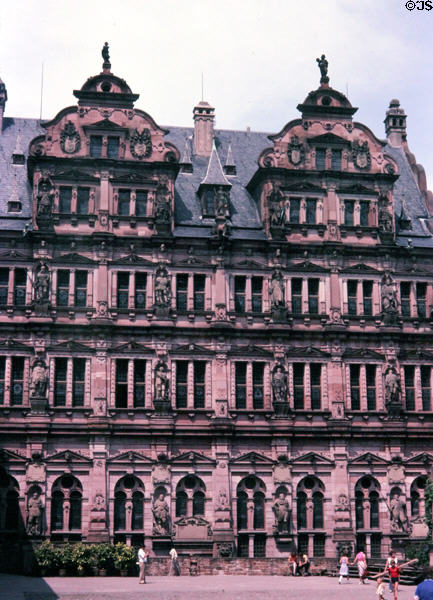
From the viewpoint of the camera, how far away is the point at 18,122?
62656 millimetres

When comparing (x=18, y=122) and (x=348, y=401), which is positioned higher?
(x=18, y=122)

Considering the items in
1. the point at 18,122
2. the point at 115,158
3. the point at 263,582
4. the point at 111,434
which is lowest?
the point at 263,582

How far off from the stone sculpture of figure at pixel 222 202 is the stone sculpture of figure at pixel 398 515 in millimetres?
19539

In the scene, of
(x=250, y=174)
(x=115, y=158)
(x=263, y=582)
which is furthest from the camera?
(x=250, y=174)

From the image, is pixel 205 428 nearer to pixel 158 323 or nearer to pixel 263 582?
pixel 158 323

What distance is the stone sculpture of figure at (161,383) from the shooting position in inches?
2094

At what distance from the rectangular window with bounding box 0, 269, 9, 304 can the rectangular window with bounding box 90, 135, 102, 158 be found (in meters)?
8.81

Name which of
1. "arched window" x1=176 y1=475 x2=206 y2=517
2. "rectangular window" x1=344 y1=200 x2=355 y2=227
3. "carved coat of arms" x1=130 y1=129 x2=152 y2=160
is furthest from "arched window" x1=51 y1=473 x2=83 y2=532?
"rectangular window" x1=344 y1=200 x2=355 y2=227

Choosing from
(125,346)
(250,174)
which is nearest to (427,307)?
(250,174)

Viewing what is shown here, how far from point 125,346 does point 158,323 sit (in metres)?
2.31

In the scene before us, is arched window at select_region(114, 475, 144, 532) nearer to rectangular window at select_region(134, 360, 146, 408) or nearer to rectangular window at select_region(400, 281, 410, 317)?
rectangular window at select_region(134, 360, 146, 408)

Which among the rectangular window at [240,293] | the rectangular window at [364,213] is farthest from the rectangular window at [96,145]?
the rectangular window at [364,213]

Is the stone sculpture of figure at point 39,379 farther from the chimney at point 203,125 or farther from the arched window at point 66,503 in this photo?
the chimney at point 203,125

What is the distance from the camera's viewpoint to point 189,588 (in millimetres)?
40750
